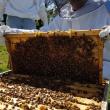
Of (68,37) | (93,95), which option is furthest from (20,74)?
(93,95)

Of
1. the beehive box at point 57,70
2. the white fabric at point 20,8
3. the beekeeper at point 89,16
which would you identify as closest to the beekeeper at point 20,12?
the white fabric at point 20,8

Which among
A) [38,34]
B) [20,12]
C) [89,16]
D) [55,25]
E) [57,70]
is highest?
[20,12]

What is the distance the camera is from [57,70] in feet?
15.7

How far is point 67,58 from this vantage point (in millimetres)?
4668

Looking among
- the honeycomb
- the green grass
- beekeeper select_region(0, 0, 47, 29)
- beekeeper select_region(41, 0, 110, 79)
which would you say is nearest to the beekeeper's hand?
the honeycomb

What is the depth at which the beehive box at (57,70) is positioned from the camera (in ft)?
13.1

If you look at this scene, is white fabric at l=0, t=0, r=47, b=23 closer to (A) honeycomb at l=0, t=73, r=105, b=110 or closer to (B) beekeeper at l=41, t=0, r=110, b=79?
(B) beekeeper at l=41, t=0, r=110, b=79

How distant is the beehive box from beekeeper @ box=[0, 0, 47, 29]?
102 inches

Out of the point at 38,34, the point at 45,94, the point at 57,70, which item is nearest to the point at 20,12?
the point at 38,34

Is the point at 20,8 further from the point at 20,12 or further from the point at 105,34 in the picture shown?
the point at 105,34

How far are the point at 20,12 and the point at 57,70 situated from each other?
10.2 ft

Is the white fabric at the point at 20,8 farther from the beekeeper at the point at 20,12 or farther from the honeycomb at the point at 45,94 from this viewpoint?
the honeycomb at the point at 45,94

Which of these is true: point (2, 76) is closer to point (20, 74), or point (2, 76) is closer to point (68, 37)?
point (20, 74)

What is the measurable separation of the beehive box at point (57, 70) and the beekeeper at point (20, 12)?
2.59 metres
